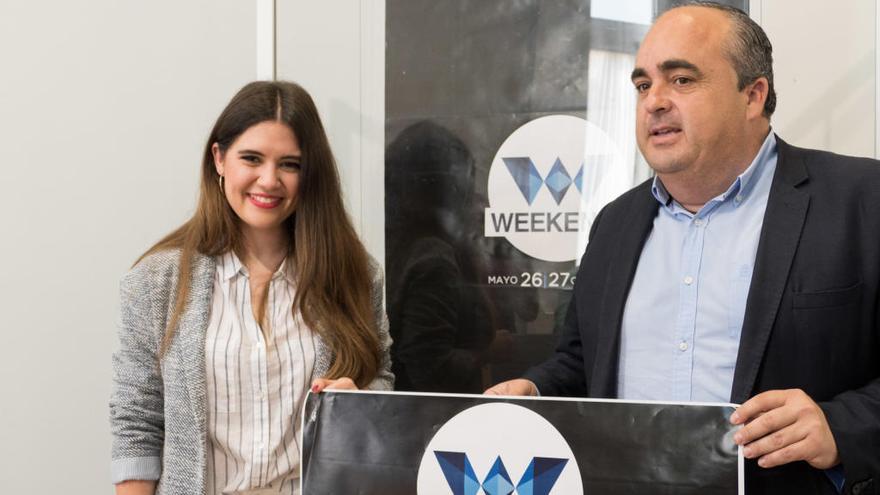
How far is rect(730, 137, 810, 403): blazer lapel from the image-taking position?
165 centimetres

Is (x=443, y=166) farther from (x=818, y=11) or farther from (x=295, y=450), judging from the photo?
(x=818, y=11)

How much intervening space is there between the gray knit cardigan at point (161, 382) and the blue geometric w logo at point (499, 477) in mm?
521

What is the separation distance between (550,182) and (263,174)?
799 millimetres

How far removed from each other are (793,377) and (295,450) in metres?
1.11

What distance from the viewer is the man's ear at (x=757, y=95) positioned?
5.97 ft

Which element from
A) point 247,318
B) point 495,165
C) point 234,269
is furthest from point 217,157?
point 495,165

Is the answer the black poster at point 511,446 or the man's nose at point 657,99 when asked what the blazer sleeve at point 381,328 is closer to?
the black poster at point 511,446

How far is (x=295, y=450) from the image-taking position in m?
1.98

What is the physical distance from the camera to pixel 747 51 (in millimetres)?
1809

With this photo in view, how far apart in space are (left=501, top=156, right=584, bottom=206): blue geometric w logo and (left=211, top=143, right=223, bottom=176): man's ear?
0.78 m

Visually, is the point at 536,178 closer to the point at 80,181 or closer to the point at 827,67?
the point at 827,67

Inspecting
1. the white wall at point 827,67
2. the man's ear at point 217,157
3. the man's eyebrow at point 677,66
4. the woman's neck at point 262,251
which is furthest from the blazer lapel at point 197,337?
the white wall at point 827,67

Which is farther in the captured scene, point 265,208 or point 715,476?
point 265,208

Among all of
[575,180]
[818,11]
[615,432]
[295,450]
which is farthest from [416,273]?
[818,11]
